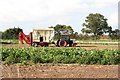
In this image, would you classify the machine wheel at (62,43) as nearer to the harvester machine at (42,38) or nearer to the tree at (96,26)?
the harvester machine at (42,38)

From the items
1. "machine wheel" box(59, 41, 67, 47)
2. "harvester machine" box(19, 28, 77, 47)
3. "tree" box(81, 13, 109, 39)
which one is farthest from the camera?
"tree" box(81, 13, 109, 39)

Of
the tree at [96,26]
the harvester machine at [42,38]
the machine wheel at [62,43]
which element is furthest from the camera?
the tree at [96,26]

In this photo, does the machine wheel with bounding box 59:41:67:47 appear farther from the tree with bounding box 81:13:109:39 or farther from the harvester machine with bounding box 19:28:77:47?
the tree with bounding box 81:13:109:39

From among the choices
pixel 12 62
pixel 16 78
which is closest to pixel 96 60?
pixel 12 62

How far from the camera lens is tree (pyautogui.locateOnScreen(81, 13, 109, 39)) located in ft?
264

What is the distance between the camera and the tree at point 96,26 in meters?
80.4

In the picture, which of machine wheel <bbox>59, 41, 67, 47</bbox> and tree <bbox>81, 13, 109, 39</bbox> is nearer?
machine wheel <bbox>59, 41, 67, 47</bbox>

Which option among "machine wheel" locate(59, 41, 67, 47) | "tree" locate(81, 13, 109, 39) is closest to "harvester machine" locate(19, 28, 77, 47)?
"machine wheel" locate(59, 41, 67, 47)

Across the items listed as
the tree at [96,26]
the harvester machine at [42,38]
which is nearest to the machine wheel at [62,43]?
the harvester machine at [42,38]

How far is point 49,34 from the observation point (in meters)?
35.5

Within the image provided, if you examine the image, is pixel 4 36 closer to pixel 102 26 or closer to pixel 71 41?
pixel 71 41

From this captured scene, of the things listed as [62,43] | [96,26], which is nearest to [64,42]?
[62,43]

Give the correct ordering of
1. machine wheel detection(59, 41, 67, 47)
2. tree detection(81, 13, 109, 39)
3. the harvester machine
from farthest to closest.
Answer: tree detection(81, 13, 109, 39), machine wheel detection(59, 41, 67, 47), the harvester machine

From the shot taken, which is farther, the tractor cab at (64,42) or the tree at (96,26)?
the tree at (96,26)
